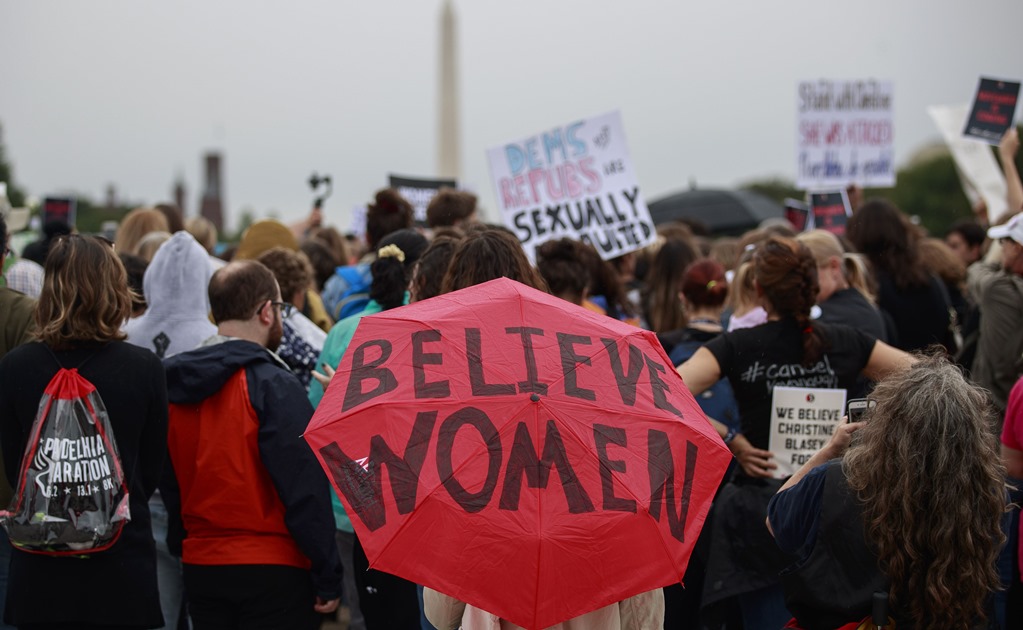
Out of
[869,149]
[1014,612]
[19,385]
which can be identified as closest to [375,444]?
[19,385]

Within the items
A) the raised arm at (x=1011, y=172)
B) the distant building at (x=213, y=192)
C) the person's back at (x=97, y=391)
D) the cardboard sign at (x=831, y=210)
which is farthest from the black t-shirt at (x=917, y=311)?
the distant building at (x=213, y=192)

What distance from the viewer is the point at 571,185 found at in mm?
7758

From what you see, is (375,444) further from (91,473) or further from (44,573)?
(44,573)

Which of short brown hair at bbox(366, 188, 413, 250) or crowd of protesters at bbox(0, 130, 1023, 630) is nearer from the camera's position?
crowd of protesters at bbox(0, 130, 1023, 630)

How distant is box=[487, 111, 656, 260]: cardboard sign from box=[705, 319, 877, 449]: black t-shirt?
3123 millimetres

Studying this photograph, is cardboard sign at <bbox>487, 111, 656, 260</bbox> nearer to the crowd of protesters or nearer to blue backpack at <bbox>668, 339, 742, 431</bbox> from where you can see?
the crowd of protesters

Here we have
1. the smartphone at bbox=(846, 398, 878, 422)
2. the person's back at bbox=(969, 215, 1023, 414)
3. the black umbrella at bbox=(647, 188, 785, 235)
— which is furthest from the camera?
the black umbrella at bbox=(647, 188, 785, 235)

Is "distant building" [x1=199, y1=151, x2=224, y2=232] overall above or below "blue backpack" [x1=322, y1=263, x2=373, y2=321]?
below

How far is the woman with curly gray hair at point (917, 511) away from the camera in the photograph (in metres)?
2.82

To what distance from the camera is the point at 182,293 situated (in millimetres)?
4922

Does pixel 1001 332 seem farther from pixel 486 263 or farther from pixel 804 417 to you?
pixel 486 263

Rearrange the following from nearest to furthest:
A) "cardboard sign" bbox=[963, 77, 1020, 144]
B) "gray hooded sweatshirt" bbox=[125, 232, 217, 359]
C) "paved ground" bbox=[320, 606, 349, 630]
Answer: "gray hooded sweatshirt" bbox=[125, 232, 217, 359], "paved ground" bbox=[320, 606, 349, 630], "cardboard sign" bbox=[963, 77, 1020, 144]

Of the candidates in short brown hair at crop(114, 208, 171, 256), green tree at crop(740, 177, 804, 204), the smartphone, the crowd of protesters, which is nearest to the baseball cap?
the crowd of protesters

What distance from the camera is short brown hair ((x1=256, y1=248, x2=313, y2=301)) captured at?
574 centimetres
